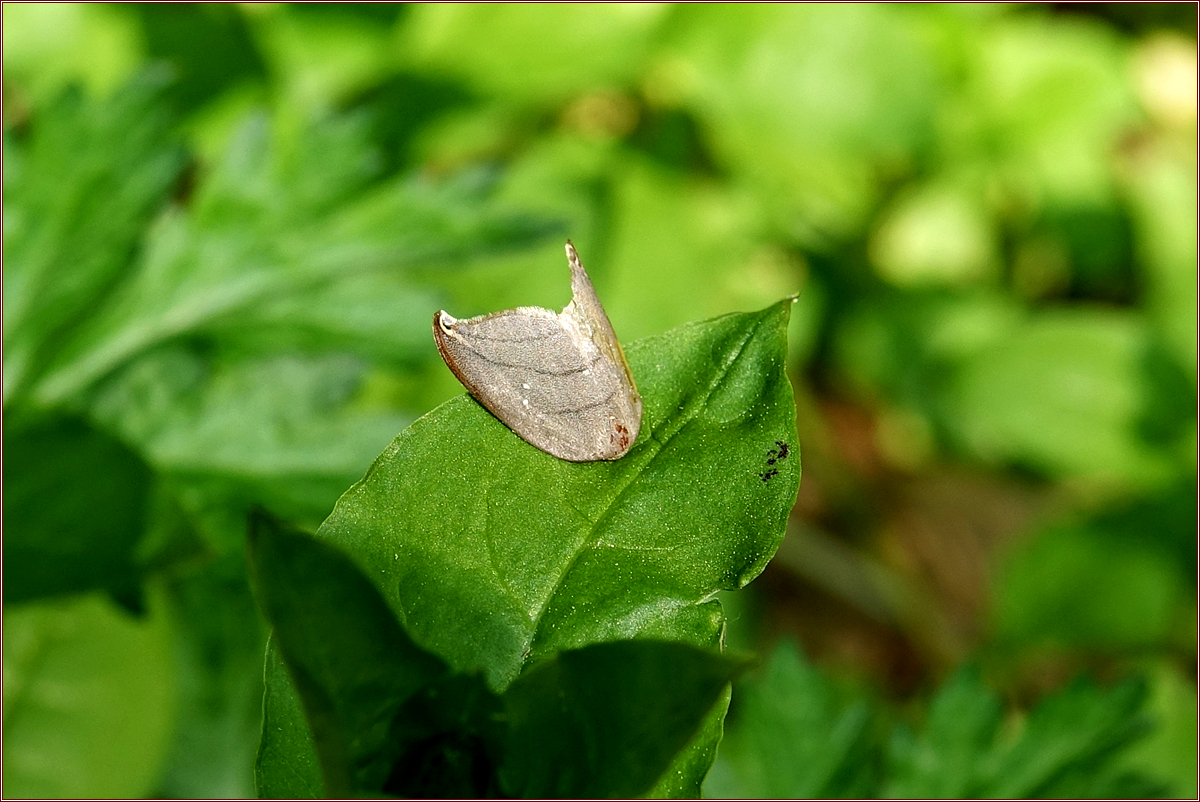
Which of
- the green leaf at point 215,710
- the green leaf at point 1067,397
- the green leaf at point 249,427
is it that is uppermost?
the green leaf at point 249,427

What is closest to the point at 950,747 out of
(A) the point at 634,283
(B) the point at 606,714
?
(B) the point at 606,714

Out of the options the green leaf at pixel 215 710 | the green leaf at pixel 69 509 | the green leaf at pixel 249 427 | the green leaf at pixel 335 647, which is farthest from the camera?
the green leaf at pixel 215 710

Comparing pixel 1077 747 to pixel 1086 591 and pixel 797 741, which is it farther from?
pixel 1086 591

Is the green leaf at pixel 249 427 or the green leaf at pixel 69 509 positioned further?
the green leaf at pixel 249 427

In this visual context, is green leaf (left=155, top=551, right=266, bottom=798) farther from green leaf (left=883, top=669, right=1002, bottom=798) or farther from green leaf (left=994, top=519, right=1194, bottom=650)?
green leaf (left=994, top=519, right=1194, bottom=650)

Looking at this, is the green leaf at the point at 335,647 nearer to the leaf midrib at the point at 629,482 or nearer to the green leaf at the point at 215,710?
the leaf midrib at the point at 629,482

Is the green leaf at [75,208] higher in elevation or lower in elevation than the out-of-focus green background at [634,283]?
higher

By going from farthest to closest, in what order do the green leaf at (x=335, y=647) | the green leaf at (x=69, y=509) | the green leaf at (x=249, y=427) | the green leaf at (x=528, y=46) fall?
1. the green leaf at (x=528, y=46)
2. the green leaf at (x=249, y=427)
3. the green leaf at (x=69, y=509)
4. the green leaf at (x=335, y=647)

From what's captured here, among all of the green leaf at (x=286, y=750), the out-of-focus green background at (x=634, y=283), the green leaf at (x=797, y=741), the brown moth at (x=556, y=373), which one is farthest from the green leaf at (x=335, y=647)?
the green leaf at (x=797, y=741)
